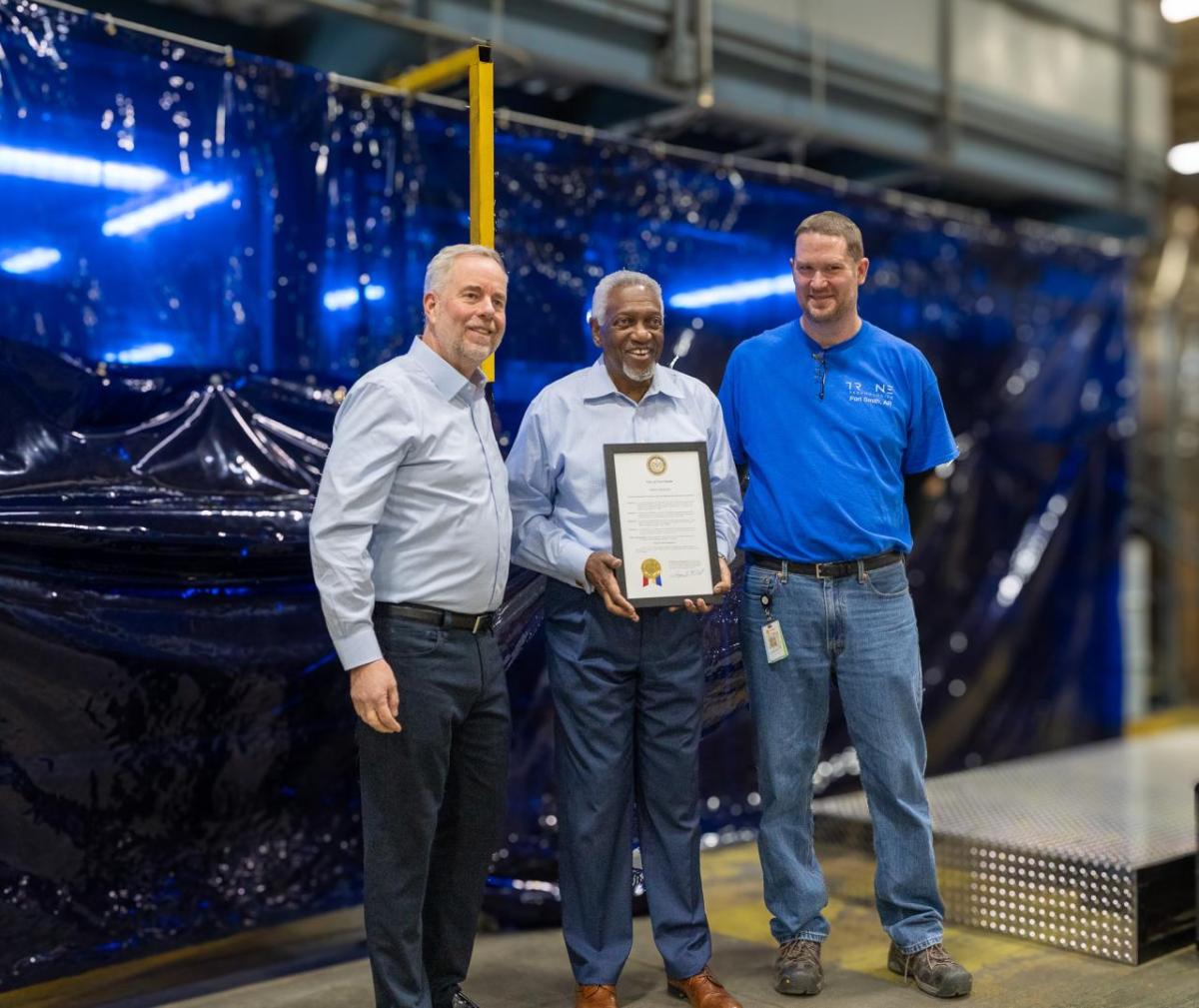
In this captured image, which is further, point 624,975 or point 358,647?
point 624,975

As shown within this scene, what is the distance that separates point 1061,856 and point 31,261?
3.04 metres

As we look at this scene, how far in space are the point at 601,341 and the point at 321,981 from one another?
5.88 ft

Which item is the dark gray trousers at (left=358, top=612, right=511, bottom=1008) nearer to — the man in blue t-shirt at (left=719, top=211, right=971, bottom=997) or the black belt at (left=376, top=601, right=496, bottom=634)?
the black belt at (left=376, top=601, right=496, bottom=634)

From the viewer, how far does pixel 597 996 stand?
3035mm

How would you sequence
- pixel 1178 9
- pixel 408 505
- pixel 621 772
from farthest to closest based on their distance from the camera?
pixel 1178 9 → pixel 621 772 → pixel 408 505

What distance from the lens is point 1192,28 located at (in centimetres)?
820

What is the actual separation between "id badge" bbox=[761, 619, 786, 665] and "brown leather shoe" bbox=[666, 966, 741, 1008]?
29.2 inches

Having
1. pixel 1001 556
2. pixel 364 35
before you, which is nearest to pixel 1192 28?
pixel 1001 556

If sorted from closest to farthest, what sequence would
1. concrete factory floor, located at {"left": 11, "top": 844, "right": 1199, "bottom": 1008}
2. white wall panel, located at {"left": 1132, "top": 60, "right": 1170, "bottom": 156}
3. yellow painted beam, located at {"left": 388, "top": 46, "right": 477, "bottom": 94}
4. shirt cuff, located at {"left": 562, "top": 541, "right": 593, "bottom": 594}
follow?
shirt cuff, located at {"left": 562, "top": 541, "right": 593, "bottom": 594} → concrete factory floor, located at {"left": 11, "top": 844, "right": 1199, "bottom": 1008} → yellow painted beam, located at {"left": 388, "top": 46, "right": 477, "bottom": 94} → white wall panel, located at {"left": 1132, "top": 60, "right": 1170, "bottom": 156}

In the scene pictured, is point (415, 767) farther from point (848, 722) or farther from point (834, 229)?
point (834, 229)

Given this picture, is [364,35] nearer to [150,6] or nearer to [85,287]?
[150,6]

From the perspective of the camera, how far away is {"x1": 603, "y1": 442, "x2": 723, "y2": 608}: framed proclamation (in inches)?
115

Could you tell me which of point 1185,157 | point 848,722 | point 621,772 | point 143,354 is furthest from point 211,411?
point 1185,157

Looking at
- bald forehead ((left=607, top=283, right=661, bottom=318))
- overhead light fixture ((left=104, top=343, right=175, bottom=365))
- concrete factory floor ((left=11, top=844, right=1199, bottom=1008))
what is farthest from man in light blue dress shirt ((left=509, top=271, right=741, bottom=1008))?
overhead light fixture ((left=104, top=343, right=175, bottom=365))
